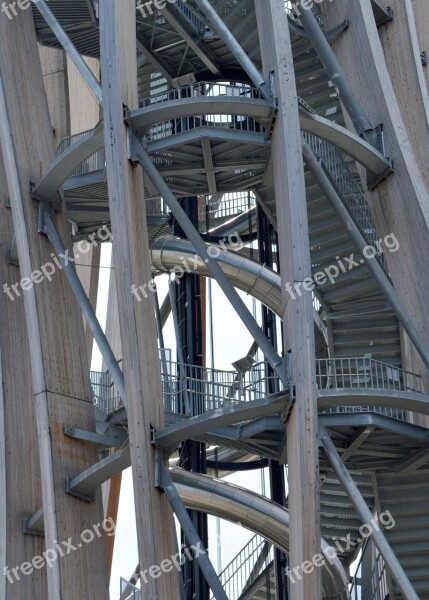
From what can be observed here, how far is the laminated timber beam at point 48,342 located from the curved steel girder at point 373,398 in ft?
12.8

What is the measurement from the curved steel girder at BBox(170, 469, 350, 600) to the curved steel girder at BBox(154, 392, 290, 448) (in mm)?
6119

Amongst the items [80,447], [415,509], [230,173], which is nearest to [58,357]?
[80,447]

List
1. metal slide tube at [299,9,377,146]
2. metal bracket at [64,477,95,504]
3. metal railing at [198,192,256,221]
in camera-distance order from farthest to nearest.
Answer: metal railing at [198,192,256,221], metal slide tube at [299,9,377,146], metal bracket at [64,477,95,504]

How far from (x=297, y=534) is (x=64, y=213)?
7125 millimetres

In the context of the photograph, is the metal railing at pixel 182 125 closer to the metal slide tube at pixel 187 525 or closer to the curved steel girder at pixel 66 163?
the curved steel girder at pixel 66 163

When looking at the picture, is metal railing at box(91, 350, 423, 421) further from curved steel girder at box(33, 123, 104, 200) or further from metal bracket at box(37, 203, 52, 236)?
curved steel girder at box(33, 123, 104, 200)

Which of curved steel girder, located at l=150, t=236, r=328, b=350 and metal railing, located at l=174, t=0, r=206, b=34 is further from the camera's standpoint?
curved steel girder, located at l=150, t=236, r=328, b=350

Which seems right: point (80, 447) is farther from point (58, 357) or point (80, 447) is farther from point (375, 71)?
point (375, 71)

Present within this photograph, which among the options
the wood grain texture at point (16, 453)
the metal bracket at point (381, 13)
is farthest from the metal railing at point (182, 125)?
the wood grain texture at point (16, 453)

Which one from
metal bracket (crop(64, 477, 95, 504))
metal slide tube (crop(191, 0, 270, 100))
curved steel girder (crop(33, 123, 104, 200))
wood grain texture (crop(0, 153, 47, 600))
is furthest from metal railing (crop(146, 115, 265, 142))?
metal bracket (crop(64, 477, 95, 504))

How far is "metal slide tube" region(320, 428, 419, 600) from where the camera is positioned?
18891mm

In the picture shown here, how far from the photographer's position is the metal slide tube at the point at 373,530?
62.0 feet

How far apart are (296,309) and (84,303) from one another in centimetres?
427

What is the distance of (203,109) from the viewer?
65.6ft
